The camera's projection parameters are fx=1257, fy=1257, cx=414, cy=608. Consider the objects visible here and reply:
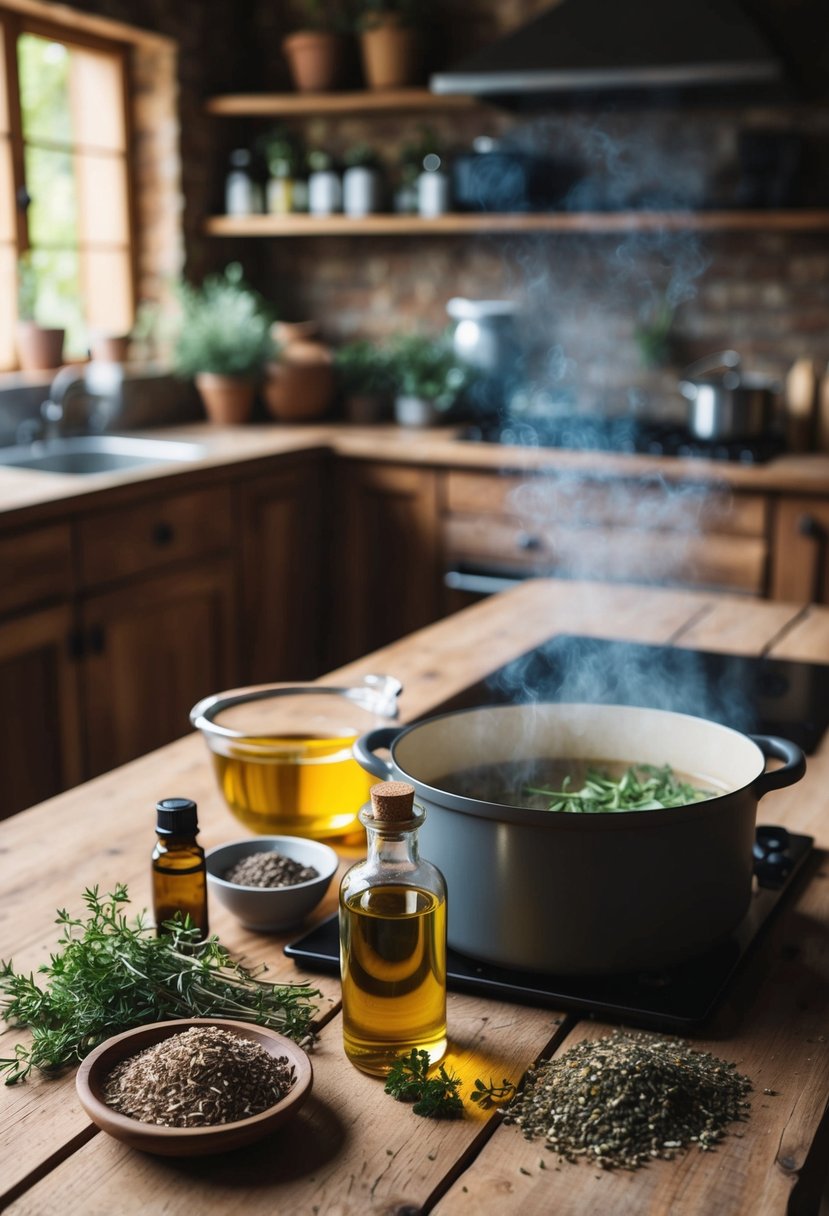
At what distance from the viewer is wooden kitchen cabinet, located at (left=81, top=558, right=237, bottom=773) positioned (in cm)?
301

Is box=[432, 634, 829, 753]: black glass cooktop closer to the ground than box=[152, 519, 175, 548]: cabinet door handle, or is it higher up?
higher up

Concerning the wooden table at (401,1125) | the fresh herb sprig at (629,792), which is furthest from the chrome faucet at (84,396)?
the fresh herb sprig at (629,792)

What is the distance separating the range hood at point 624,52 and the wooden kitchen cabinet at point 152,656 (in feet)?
4.96

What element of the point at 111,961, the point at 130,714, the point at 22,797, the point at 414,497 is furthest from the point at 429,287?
the point at 111,961

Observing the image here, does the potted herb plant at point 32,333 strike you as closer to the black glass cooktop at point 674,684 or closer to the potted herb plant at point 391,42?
the potted herb plant at point 391,42

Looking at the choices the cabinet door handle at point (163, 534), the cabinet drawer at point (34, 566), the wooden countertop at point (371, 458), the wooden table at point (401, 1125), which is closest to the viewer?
the wooden table at point (401, 1125)

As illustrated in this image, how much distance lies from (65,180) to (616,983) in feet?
12.3

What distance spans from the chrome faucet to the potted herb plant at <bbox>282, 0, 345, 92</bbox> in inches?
46.6

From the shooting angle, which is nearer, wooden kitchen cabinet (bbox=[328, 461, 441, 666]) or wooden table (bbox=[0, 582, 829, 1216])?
wooden table (bbox=[0, 582, 829, 1216])

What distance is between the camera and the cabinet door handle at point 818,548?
3.23 metres

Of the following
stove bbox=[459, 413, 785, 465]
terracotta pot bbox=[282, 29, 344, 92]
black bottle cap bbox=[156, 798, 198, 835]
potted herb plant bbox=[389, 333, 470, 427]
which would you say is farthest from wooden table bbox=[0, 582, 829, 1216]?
terracotta pot bbox=[282, 29, 344, 92]

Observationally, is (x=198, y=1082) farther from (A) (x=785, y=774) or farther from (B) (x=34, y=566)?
(B) (x=34, y=566)

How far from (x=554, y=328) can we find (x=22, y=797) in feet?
7.91

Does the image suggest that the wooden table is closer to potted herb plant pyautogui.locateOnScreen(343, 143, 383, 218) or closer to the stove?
the stove
